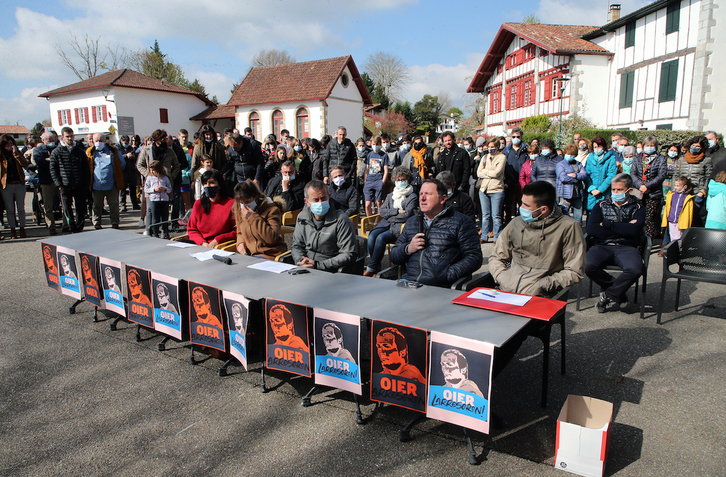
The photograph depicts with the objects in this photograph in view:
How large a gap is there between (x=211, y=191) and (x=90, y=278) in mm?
1664

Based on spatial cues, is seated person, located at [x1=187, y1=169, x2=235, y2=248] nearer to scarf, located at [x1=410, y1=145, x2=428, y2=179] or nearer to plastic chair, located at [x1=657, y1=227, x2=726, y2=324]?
plastic chair, located at [x1=657, y1=227, x2=726, y2=324]

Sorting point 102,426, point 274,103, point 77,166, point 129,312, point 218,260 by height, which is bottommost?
point 102,426

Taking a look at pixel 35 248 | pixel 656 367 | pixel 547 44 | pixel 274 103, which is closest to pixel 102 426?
pixel 656 367

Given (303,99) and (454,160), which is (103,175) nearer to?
(454,160)

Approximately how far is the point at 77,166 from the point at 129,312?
21.3 feet

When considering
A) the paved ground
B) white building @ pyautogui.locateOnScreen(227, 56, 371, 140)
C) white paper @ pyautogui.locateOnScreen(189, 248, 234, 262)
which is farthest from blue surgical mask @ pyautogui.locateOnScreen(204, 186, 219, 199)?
white building @ pyautogui.locateOnScreen(227, 56, 371, 140)

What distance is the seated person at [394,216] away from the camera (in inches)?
237

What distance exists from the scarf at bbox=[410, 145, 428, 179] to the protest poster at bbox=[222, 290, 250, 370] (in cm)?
699

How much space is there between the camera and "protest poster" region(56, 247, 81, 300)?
472cm

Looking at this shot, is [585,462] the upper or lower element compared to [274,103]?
lower

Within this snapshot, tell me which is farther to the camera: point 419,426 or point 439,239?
point 439,239

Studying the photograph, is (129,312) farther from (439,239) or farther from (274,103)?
(274,103)

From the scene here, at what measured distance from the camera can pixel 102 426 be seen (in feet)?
9.87

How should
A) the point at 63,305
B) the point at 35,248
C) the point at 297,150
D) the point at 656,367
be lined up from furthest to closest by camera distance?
the point at 297,150 < the point at 35,248 < the point at 63,305 < the point at 656,367
